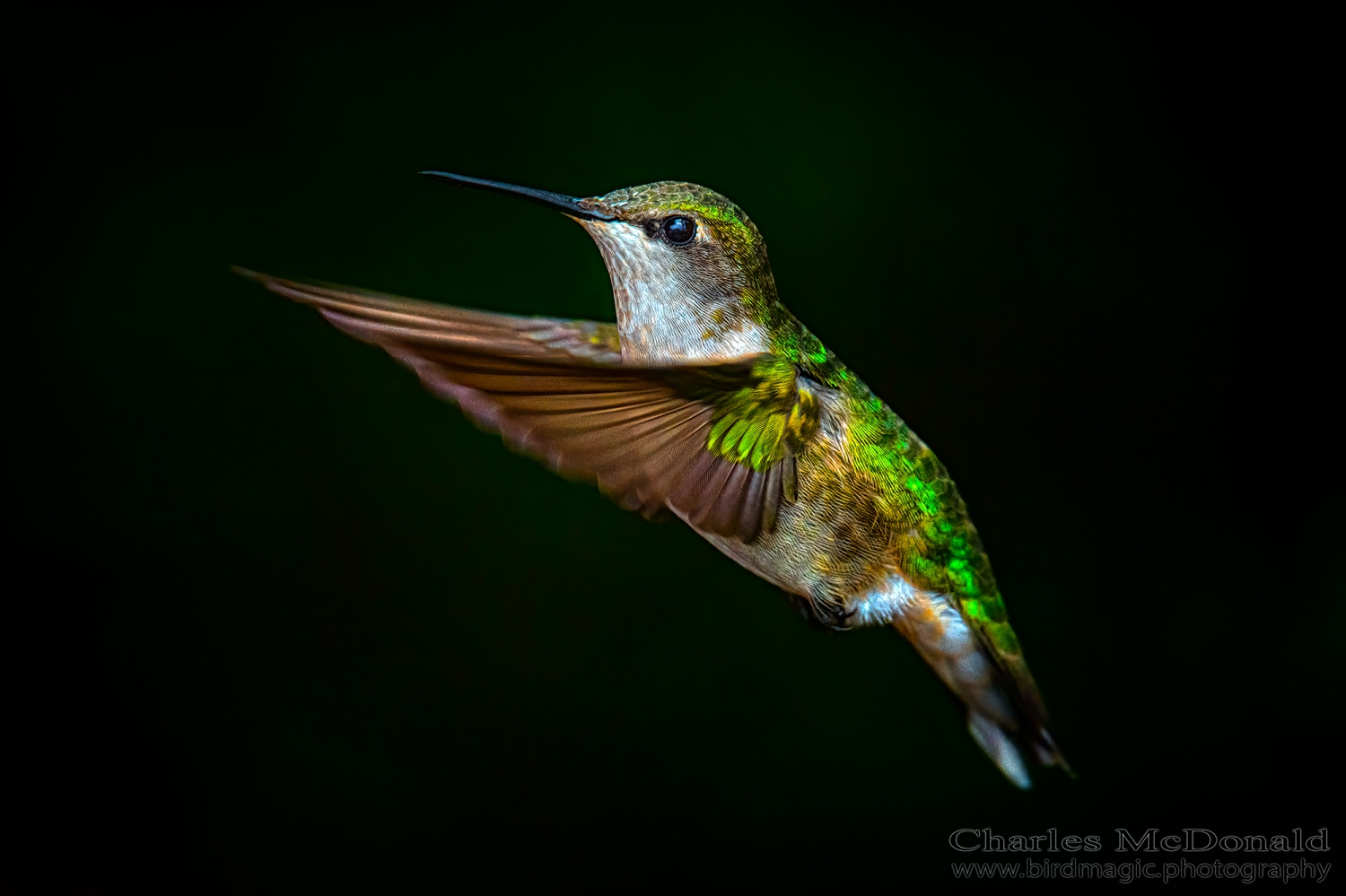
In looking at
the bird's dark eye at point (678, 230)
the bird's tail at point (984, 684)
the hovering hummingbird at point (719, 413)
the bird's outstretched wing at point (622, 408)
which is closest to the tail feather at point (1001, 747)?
the bird's tail at point (984, 684)

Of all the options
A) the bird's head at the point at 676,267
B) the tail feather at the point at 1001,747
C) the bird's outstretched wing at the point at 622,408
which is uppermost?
the bird's head at the point at 676,267

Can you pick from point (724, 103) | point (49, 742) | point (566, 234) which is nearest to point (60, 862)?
point (49, 742)

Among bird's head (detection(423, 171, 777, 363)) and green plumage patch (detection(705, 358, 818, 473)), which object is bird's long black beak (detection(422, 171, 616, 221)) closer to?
bird's head (detection(423, 171, 777, 363))

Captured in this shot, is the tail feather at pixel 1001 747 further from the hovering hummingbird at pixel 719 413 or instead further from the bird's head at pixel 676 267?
the bird's head at pixel 676 267

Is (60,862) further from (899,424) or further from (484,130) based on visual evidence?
(484,130)

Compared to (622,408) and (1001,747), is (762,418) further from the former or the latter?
(1001,747)

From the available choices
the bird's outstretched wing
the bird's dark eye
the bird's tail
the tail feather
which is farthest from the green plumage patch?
the tail feather

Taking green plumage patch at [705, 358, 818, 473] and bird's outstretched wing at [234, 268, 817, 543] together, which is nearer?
bird's outstretched wing at [234, 268, 817, 543]

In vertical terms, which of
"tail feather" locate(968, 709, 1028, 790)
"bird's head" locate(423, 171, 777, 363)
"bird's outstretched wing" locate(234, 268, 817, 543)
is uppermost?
"bird's head" locate(423, 171, 777, 363)
